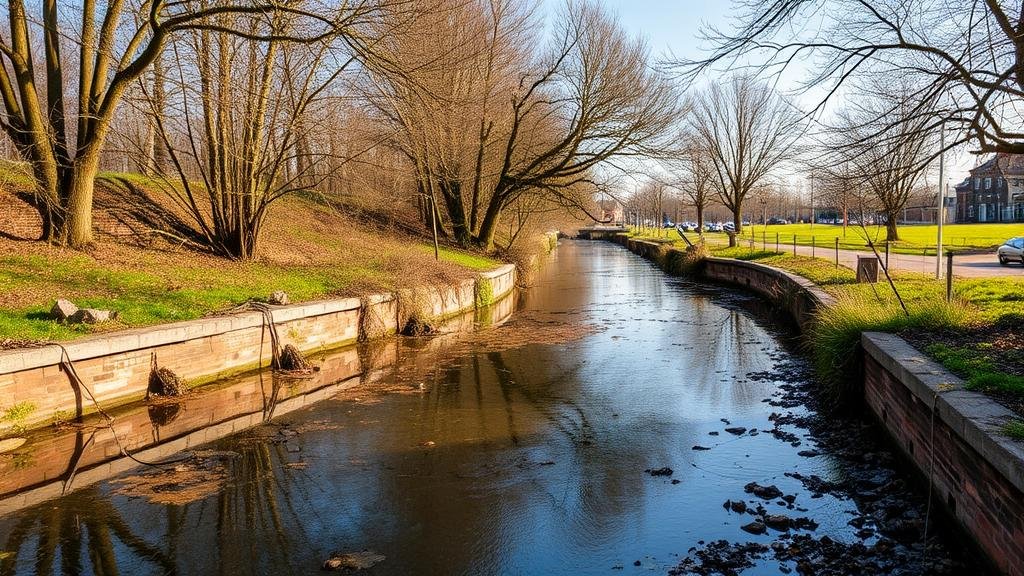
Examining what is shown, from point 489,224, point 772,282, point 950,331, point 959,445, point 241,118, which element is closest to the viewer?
point 959,445

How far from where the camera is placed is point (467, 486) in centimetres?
670

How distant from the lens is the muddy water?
17.6 feet

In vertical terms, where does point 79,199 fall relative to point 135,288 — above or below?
above

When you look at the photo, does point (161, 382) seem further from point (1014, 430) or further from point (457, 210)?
point (457, 210)

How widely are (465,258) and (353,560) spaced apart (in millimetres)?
21672

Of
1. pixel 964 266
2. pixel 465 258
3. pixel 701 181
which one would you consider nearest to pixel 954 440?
pixel 964 266

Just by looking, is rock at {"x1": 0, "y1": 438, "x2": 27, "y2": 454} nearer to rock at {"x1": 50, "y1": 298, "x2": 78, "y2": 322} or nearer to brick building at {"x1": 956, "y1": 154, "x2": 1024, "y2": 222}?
rock at {"x1": 50, "y1": 298, "x2": 78, "y2": 322}

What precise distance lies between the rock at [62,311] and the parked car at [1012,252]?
25618 millimetres

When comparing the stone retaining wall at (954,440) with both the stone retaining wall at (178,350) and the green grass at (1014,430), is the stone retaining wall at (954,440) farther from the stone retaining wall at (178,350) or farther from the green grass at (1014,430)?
the stone retaining wall at (178,350)

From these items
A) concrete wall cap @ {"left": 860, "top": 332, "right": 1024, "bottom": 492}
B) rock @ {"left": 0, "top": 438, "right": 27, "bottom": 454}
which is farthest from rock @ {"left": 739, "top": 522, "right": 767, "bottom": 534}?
rock @ {"left": 0, "top": 438, "right": 27, "bottom": 454}

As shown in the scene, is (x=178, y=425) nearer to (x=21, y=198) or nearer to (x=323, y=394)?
(x=323, y=394)

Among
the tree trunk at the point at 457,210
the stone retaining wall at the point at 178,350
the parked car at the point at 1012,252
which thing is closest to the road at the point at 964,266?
the parked car at the point at 1012,252

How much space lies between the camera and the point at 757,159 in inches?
1686

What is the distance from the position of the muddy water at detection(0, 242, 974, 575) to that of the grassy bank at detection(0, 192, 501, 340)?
287 centimetres
